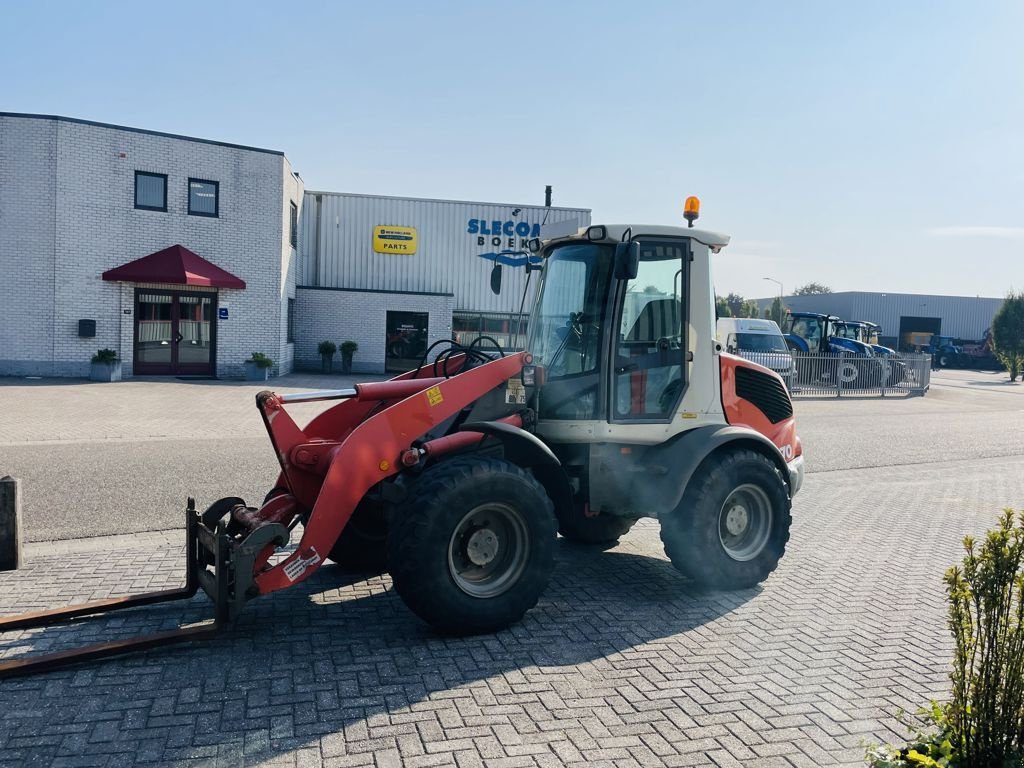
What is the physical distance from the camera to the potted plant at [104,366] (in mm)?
21578

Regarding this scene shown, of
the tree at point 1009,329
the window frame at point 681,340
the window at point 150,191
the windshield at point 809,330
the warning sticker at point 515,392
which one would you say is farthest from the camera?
the tree at point 1009,329

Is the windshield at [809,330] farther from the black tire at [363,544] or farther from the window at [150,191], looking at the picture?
the black tire at [363,544]

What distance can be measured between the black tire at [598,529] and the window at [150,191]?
19.6 metres

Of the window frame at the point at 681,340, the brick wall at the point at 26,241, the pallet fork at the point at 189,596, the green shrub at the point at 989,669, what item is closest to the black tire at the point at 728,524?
the window frame at the point at 681,340

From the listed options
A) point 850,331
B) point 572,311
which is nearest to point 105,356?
point 572,311

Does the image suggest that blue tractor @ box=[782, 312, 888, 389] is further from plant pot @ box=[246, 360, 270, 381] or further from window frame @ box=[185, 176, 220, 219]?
window frame @ box=[185, 176, 220, 219]

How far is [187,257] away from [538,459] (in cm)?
2019

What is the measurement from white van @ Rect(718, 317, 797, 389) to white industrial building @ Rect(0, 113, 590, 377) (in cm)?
728

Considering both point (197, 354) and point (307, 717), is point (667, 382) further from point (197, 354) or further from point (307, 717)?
point (197, 354)

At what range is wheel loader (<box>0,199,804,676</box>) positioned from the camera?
4.92 metres

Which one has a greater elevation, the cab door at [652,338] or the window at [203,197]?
the window at [203,197]

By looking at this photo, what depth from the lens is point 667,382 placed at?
6387 mm

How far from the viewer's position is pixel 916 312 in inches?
2680

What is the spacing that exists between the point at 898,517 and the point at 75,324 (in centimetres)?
2054
